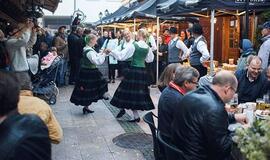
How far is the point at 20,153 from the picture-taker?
191 centimetres

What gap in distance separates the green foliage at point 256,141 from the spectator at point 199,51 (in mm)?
6014

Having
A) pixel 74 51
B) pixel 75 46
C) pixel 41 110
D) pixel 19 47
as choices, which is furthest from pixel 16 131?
pixel 74 51

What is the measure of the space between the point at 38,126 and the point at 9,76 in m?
0.31

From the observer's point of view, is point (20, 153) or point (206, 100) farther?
point (206, 100)

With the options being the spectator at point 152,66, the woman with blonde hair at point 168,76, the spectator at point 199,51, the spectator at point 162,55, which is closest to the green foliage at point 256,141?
the woman with blonde hair at point 168,76

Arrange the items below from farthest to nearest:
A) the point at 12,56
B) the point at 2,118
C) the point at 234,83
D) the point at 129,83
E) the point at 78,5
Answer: the point at 78,5, the point at 129,83, the point at 12,56, the point at 234,83, the point at 2,118

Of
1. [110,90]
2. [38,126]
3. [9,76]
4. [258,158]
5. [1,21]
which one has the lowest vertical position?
[110,90]

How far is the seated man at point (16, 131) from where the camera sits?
6.28 feet

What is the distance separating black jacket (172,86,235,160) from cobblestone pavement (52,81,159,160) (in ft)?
7.66

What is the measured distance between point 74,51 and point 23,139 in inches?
416

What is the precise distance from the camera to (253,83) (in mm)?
5020

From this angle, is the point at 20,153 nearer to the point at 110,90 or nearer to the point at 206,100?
the point at 206,100

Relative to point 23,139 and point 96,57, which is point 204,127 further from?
point 96,57

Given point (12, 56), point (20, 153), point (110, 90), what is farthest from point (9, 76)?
point (110, 90)
